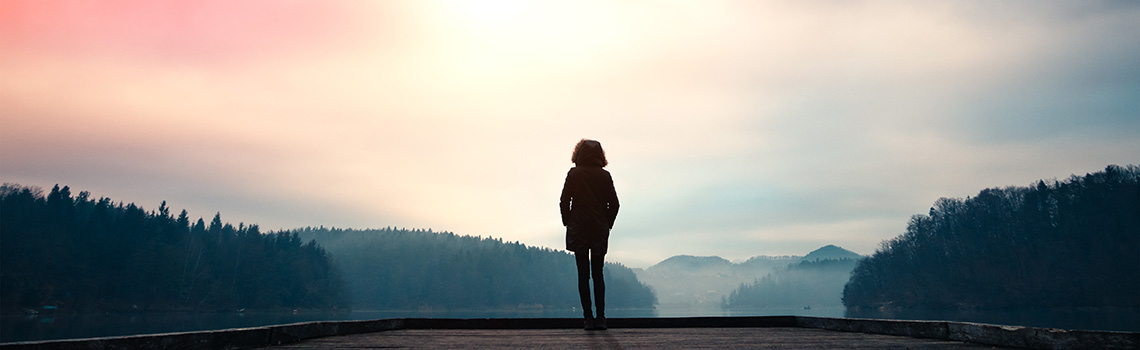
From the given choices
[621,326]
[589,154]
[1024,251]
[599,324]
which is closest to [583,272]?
[599,324]

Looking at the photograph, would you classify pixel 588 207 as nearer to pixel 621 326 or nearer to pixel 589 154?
pixel 589 154

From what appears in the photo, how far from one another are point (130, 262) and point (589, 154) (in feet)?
478

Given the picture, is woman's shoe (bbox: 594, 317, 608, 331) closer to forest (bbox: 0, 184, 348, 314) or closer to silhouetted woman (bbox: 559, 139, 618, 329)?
silhouetted woman (bbox: 559, 139, 618, 329)

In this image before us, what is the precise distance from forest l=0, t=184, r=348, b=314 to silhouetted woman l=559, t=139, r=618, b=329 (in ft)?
436

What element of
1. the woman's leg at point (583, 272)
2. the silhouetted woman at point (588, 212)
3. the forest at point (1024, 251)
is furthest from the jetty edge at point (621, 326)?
→ the forest at point (1024, 251)

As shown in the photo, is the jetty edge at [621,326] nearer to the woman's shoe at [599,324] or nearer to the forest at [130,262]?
the woman's shoe at [599,324]

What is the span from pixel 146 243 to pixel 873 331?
495 feet

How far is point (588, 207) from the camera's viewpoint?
28.8ft

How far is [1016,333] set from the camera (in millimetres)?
4746

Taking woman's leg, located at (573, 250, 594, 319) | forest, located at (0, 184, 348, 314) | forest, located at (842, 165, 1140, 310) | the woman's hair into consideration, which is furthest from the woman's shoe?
forest, located at (842, 165, 1140, 310)

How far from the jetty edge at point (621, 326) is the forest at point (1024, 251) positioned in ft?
490

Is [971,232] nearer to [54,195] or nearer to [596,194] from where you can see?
[596,194]

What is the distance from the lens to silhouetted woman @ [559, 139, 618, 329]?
864 cm

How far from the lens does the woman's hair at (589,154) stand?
29.8 feet
